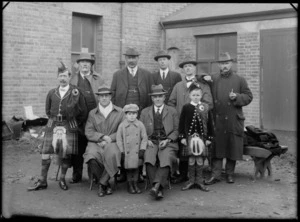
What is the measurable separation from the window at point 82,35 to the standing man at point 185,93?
19.6 feet

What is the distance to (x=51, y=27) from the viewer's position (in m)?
12.0

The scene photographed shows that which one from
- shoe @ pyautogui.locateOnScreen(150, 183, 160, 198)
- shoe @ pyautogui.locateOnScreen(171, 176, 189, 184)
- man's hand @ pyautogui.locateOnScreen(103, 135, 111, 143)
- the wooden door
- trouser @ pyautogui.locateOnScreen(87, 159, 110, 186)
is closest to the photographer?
shoe @ pyautogui.locateOnScreen(150, 183, 160, 198)

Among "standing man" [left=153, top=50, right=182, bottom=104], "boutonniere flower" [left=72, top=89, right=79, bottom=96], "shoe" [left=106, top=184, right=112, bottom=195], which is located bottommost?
"shoe" [left=106, top=184, right=112, bottom=195]

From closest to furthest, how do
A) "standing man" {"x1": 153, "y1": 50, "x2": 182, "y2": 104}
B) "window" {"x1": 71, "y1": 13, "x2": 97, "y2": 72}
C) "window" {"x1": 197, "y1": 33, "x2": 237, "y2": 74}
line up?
"standing man" {"x1": 153, "y1": 50, "x2": 182, "y2": 104}, "window" {"x1": 71, "y1": 13, "x2": 97, "y2": 72}, "window" {"x1": 197, "y1": 33, "x2": 237, "y2": 74}

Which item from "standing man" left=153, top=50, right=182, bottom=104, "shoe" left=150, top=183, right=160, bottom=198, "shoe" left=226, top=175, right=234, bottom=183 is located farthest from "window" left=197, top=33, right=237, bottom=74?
"shoe" left=150, top=183, right=160, bottom=198

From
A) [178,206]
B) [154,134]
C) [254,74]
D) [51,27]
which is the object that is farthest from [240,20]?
[178,206]

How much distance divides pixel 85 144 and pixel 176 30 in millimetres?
8339

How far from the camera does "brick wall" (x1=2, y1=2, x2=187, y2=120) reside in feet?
36.9

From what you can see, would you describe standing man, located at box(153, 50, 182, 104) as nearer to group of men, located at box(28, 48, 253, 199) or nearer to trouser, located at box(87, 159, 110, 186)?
group of men, located at box(28, 48, 253, 199)

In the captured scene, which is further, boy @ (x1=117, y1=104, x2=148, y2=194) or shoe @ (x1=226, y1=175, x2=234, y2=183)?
shoe @ (x1=226, y1=175, x2=234, y2=183)

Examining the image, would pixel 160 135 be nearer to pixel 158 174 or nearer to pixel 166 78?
pixel 158 174

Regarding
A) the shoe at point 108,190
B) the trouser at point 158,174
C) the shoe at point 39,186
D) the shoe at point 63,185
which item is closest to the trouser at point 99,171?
the shoe at point 108,190

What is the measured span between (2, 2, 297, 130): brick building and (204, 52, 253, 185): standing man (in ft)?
17.9

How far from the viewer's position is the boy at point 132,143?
635 cm
